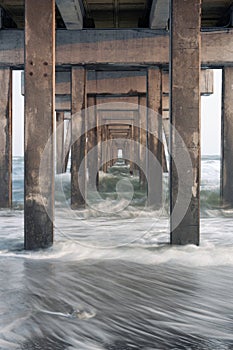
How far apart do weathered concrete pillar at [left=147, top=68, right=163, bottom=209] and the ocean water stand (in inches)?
99.4

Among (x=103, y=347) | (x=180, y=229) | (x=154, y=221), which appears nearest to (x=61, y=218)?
(x=154, y=221)

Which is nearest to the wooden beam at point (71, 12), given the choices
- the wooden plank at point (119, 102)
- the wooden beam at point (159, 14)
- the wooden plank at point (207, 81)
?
the wooden beam at point (159, 14)

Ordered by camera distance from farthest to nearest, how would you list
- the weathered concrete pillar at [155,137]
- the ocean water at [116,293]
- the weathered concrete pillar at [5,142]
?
the weathered concrete pillar at [155,137] → the weathered concrete pillar at [5,142] → the ocean water at [116,293]

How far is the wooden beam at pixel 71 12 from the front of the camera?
655 centimetres

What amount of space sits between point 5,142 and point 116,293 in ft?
17.6

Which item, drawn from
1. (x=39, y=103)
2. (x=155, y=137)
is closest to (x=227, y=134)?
(x=155, y=137)

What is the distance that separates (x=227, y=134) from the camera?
317 inches

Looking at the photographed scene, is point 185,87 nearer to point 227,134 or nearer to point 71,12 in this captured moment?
point 71,12

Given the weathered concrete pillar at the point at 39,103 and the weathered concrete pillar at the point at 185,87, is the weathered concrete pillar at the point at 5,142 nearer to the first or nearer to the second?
the weathered concrete pillar at the point at 39,103

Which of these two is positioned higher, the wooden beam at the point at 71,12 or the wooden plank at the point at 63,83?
the wooden beam at the point at 71,12

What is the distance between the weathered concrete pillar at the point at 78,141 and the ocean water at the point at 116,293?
7.95 feet

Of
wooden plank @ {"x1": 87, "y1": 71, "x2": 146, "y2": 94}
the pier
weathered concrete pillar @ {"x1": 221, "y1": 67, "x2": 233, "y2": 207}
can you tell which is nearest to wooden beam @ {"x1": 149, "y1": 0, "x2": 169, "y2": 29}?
the pier

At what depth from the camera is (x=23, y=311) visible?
2.77 meters

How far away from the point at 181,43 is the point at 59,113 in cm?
1243
